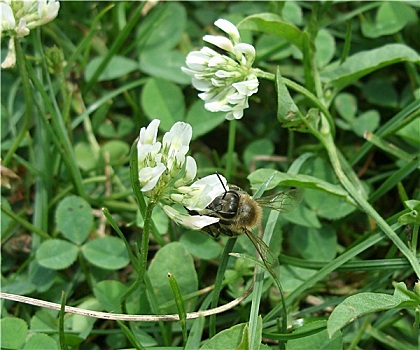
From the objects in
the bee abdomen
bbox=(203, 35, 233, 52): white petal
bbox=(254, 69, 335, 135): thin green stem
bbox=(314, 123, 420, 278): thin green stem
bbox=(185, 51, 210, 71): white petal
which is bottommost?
bbox=(314, 123, 420, 278): thin green stem

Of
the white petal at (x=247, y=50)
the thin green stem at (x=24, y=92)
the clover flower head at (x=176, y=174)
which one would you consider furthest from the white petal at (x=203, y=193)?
the thin green stem at (x=24, y=92)

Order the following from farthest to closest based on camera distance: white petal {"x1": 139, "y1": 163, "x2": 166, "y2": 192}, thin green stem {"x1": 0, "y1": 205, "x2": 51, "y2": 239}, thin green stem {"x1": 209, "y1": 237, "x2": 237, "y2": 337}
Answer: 1. thin green stem {"x1": 0, "y1": 205, "x2": 51, "y2": 239}
2. thin green stem {"x1": 209, "y1": 237, "x2": 237, "y2": 337}
3. white petal {"x1": 139, "y1": 163, "x2": 166, "y2": 192}

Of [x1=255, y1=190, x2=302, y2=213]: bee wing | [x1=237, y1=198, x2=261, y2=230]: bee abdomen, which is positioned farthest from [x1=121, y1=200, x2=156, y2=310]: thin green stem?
[x1=255, y1=190, x2=302, y2=213]: bee wing

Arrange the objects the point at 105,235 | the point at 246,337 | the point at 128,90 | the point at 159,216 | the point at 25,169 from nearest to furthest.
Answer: the point at 246,337
the point at 159,216
the point at 105,235
the point at 25,169
the point at 128,90

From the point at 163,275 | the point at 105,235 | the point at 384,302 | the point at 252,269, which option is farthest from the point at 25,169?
the point at 384,302

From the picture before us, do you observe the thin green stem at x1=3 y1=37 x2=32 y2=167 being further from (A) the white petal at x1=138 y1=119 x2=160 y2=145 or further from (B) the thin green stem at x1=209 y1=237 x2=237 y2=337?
(B) the thin green stem at x1=209 y1=237 x2=237 y2=337

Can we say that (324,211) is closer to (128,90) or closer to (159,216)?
(159,216)

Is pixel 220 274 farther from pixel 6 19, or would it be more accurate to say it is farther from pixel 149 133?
pixel 6 19
